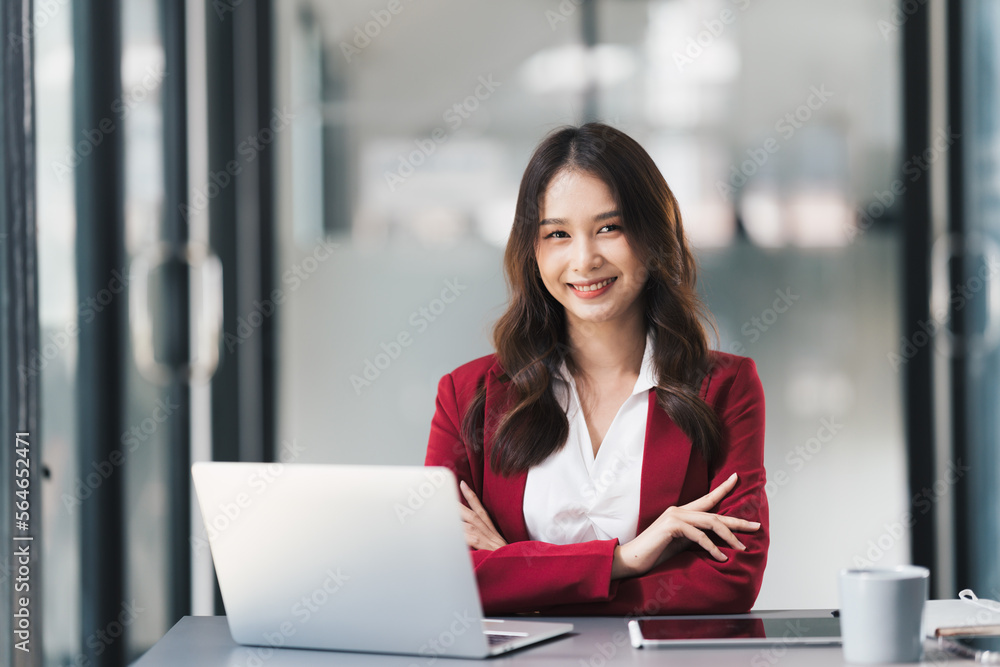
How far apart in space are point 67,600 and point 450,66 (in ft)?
6.67

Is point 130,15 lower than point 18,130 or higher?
higher

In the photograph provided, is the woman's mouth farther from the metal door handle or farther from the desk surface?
the metal door handle

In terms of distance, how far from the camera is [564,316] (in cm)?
190

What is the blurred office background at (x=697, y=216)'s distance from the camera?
318 cm

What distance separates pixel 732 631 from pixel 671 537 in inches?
12.7

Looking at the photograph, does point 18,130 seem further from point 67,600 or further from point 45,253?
point 67,600

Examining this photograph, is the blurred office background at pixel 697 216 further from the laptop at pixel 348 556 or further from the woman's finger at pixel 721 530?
the laptop at pixel 348 556

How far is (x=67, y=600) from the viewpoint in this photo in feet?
7.43

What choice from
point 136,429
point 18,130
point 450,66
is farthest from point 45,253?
point 450,66

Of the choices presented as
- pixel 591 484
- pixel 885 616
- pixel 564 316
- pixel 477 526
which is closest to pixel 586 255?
pixel 564 316

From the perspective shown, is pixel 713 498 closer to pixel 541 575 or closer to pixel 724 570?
pixel 724 570

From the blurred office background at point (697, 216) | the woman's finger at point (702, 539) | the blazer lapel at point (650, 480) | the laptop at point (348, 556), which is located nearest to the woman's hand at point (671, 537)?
the woman's finger at point (702, 539)

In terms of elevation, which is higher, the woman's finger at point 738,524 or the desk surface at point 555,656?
the woman's finger at point 738,524

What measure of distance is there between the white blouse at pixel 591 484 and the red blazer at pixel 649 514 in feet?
0.08
